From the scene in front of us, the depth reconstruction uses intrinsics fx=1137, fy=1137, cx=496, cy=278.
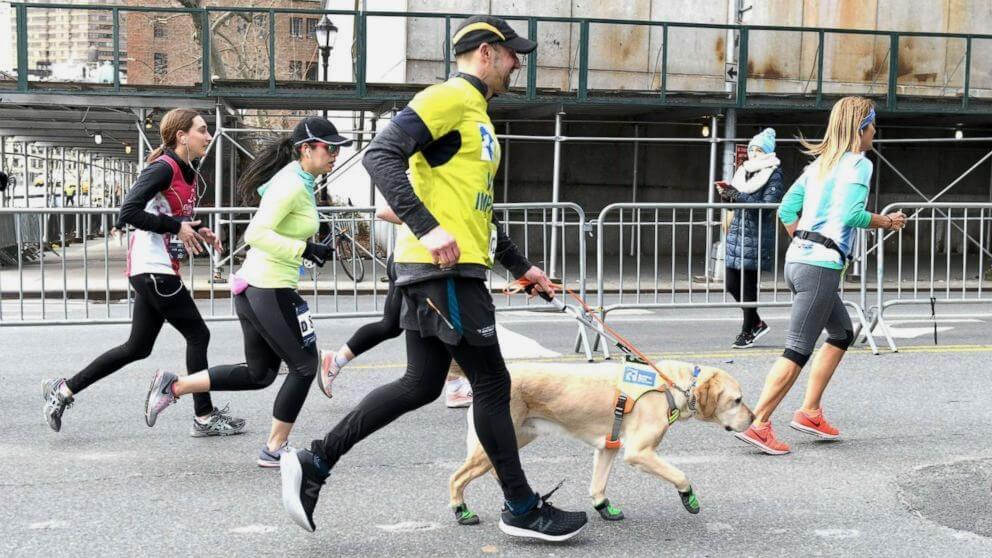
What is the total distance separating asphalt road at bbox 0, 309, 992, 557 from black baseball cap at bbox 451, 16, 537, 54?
6.12ft

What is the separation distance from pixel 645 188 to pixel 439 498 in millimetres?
18734

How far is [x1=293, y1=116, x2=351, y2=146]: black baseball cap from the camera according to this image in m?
5.48

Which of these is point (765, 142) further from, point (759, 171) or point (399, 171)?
point (399, 171)

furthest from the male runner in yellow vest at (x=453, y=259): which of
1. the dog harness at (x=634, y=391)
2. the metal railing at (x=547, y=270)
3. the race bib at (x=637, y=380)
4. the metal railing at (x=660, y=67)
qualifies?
the metal railing at (x=660, y=67)

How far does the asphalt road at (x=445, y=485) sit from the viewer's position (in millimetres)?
4391

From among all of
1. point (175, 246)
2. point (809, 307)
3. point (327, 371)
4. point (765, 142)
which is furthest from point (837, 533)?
point (765, 142)

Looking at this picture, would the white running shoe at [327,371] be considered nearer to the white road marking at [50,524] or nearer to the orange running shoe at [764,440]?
the white road marking at [50,524]

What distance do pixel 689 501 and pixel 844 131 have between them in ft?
7.76

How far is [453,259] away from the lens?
379cm

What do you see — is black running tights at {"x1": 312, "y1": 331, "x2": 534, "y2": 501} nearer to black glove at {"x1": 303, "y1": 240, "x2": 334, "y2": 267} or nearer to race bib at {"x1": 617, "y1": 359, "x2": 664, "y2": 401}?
race bib at {"x1": 617, "y1": 359, "x2": 664, "y2": 401}

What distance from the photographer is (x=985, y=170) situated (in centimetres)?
2417

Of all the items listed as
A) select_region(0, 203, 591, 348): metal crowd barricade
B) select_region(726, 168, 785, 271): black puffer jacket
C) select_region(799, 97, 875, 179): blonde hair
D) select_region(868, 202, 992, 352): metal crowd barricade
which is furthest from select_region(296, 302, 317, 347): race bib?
select_region(726, 168, 785, 271): black puffer jacket

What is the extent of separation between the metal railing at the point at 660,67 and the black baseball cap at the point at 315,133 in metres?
12.1

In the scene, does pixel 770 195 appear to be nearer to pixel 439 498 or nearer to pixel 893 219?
pixel 893 219
